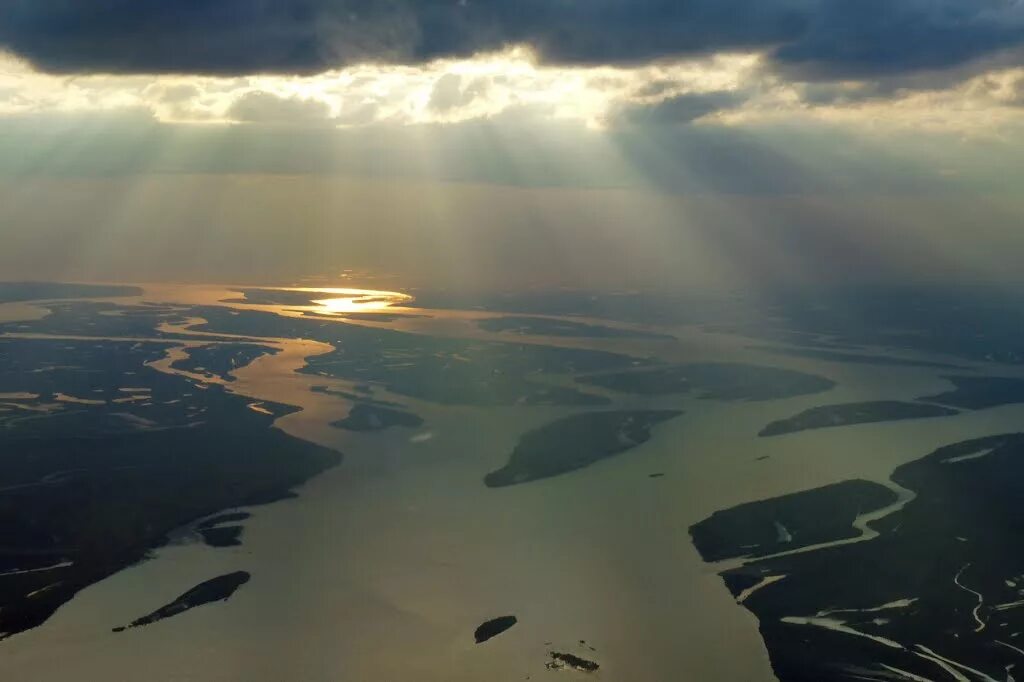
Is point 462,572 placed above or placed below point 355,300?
above

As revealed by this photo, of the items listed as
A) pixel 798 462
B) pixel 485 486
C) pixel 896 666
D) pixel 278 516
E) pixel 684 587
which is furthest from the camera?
pixel 798 462

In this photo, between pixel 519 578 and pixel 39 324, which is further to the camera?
pixel 39 324

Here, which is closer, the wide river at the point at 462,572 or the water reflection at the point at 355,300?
the wide river at the point at 462,572

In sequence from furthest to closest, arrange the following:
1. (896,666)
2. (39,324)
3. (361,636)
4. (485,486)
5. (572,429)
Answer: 1. (39,324)
2. (572,429)
3. (485,486)
4. (361,636)
5. (896,666)

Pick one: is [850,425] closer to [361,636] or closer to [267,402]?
[267,402]

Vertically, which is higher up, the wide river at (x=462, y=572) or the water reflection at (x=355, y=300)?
the wide river at (x=462, y=572)

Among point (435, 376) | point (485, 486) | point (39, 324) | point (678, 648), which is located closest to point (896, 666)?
point (678, 648)

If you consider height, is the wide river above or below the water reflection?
above

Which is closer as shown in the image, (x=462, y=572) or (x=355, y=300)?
(x=462, y=572)

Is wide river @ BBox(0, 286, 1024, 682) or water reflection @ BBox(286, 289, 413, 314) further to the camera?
water reflection @ BBox(286, 289, 413, 314)
